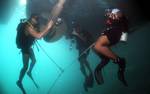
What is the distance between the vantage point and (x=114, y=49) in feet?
7.84

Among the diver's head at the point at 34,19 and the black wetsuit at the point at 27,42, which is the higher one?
the diver's head at the point at 34,19

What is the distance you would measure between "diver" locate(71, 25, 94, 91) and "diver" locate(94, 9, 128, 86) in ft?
0.15

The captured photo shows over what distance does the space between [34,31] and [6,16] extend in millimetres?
215

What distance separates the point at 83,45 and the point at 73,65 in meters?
0.14

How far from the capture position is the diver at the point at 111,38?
2387mm

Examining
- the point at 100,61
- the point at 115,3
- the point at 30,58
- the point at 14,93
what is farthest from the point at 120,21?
the point at 14,93

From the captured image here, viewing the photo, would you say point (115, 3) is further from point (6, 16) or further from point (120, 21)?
point (6, 16)

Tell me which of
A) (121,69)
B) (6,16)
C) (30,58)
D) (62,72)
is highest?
(6,16)

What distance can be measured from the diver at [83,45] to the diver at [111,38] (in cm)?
4

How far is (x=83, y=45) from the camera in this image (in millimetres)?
2420

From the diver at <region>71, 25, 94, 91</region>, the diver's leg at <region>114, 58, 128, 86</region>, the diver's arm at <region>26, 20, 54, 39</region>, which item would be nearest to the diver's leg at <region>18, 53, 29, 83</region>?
the diver's arm at <region>26, 20, 54, 39</region>

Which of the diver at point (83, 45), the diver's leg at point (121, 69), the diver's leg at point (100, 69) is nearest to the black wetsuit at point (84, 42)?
the diver at point (83, 45)

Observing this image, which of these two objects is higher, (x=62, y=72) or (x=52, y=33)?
(x=52, y=33)

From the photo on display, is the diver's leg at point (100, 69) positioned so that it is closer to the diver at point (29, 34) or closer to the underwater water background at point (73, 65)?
the underwater water background at point (73, 65)
